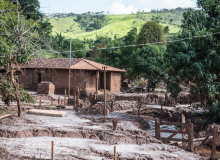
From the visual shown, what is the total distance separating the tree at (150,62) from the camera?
41.0 meters

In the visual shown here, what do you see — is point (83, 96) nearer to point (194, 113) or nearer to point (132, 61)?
point (132, 61)

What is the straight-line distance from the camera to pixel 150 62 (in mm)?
41062

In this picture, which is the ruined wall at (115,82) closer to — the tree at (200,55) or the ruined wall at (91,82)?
the ruined wall at (91,82)

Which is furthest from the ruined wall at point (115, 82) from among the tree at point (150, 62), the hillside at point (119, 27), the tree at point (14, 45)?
the hillside at point (119, 27)

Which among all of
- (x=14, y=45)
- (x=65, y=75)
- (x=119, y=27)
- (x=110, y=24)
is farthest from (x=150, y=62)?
(x=110, y=24)

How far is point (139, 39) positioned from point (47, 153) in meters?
37.7

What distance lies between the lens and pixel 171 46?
A: 911 inches

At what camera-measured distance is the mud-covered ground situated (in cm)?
1271

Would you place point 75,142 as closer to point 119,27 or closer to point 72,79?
point 72,79

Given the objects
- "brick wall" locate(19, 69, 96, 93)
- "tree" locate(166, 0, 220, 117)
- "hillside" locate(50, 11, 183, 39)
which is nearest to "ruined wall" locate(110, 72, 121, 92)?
"brick wall" locate(19, 69, 96, 93)

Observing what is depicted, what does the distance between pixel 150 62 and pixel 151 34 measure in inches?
327

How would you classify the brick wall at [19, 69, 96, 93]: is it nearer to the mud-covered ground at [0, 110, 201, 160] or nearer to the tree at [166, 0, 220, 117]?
the tree at [166, 0, 220, 117]

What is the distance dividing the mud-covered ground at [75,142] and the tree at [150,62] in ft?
74.1

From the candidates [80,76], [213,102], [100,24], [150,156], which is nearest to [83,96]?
[80,76]
